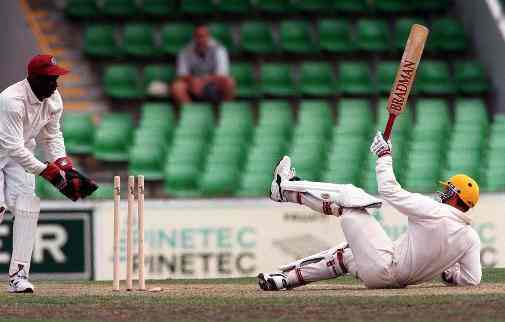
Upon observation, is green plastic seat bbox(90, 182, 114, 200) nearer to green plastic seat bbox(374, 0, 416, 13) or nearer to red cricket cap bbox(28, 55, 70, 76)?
red cricket cap bbox(28, 55, 70, 76)

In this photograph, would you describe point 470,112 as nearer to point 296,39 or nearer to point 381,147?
point 296,39

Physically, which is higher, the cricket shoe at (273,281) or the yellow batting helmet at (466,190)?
the yellow batting helmet at (466,190)

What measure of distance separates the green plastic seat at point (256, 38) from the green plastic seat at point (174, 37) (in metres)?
0.66

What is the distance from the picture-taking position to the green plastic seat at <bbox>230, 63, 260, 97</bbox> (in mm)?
15820

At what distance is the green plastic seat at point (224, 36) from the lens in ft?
53.6

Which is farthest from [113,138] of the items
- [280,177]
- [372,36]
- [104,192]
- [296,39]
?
[280,177]

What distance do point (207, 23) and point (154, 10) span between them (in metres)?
0.67

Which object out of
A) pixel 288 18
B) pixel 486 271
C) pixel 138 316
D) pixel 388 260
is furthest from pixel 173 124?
pixel 138 316

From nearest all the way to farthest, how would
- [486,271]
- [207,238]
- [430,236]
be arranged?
1. [430,236]
2. [486,271]
3. [207,238]

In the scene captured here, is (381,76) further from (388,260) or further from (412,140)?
(388,260)

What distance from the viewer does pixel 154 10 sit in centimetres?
1680

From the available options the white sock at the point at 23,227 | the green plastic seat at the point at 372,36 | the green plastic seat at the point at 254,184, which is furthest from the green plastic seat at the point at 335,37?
the white sock at the point at 23,227

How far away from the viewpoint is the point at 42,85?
27.8 feet

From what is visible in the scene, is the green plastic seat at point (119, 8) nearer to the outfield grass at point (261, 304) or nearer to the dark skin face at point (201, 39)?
the dark skin face at point (201, 39)
